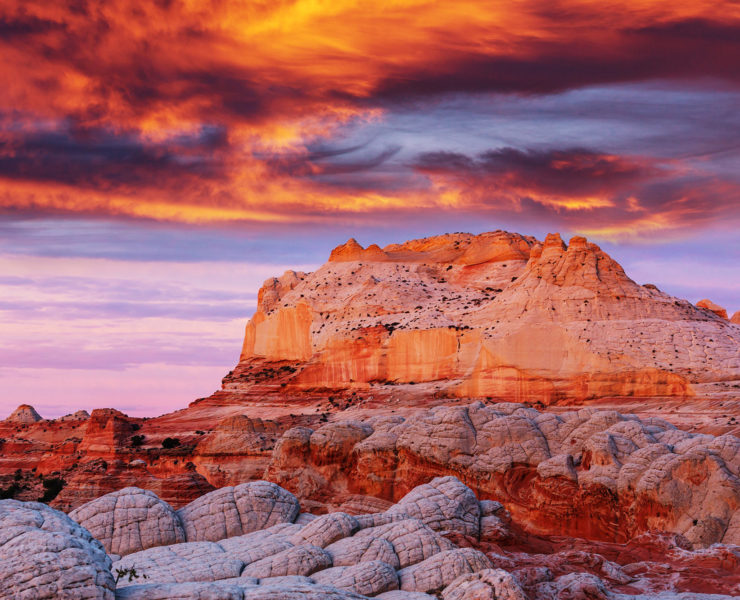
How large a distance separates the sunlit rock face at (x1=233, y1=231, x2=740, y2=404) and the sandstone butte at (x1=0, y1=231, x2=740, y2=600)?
0.26 metres

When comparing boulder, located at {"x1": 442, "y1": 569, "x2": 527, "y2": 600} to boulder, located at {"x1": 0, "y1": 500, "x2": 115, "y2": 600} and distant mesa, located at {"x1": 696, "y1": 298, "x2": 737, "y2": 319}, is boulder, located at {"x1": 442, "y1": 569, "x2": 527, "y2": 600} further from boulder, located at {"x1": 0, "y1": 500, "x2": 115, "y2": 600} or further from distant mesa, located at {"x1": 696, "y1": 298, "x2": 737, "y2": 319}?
distant mesa, located at {"x1": 696, "y1": 298, "x2": 737, "y2": 319}

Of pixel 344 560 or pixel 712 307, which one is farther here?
pixel 712 307

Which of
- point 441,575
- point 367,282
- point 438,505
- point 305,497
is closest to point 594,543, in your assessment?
point 438,505

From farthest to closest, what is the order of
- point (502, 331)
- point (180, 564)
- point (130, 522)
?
point (502, 331) < point (130, 522) < point (180, 564)

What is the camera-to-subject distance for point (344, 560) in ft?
65.7

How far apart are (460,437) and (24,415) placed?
90.7 metres

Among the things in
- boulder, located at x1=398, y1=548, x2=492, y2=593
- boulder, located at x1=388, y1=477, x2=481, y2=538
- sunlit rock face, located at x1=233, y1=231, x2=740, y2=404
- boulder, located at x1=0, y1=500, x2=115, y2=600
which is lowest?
boulder, located at x1=398, y1=548, x2=492, y2=593

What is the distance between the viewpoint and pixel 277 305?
450 ft

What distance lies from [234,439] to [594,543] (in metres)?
37.2

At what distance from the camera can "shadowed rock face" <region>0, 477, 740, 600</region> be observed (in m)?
12.4

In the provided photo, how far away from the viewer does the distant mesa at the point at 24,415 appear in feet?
375

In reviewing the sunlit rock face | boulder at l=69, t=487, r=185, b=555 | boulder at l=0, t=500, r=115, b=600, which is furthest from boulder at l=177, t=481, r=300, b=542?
the sunlit rock face

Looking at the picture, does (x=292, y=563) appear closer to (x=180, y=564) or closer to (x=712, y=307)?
(x=180, y=564)

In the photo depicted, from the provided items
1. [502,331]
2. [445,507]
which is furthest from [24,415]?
[445,507]
